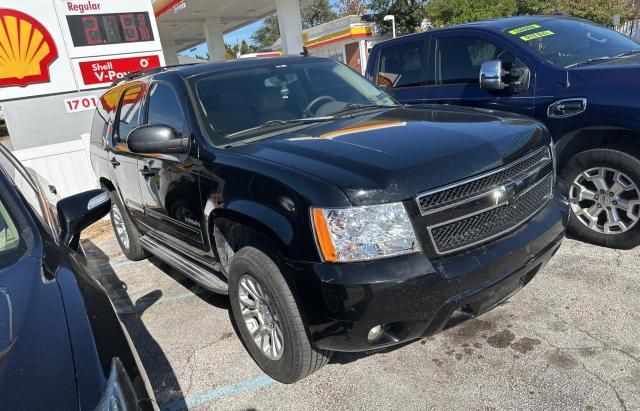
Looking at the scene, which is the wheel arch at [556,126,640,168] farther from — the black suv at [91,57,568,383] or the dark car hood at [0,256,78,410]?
the dark car hood at [0,256,78,410]

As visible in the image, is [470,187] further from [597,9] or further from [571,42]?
[597,9]

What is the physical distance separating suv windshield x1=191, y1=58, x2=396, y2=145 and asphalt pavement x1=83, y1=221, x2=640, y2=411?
152 centimetres

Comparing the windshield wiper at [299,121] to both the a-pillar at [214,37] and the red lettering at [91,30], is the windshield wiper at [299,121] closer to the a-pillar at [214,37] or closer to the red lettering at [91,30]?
the red lettering at [91,30]

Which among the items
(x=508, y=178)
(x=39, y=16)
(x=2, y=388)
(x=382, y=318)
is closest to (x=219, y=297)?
(x=382, y=318)

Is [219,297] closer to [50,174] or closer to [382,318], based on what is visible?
[382,318]

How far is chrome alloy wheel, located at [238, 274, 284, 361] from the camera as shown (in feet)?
8.95

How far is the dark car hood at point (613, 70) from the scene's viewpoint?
3740 millimetres

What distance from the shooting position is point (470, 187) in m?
2.47

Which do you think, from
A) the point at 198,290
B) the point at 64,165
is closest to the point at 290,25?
the point at 64,165

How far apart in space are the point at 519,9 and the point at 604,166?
25.3 meters

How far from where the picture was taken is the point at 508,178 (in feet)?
8.73

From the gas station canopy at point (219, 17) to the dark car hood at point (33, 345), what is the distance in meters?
15.8

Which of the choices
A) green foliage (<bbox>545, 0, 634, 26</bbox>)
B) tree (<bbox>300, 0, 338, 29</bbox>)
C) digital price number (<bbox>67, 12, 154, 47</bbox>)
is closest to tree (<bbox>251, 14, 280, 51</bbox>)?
tree (<bbox>300, 0, 338, 29</bbox>)

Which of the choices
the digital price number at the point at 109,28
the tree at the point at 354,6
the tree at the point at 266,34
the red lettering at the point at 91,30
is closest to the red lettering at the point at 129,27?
the digital price number at the point at 109,28
